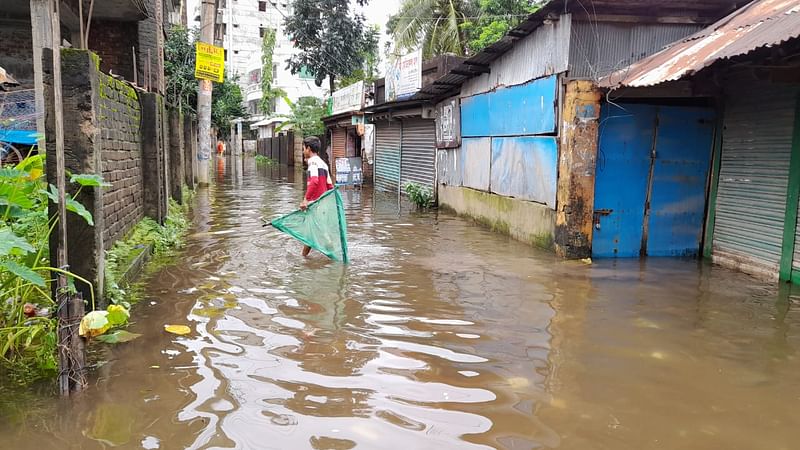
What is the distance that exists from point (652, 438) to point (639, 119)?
20.1 ft

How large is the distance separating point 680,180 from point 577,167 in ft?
5.58

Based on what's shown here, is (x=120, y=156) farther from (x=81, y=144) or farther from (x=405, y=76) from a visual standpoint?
(x=405, y=76)

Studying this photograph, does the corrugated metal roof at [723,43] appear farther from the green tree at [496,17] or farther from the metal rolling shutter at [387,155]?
the green tree at [496,17]

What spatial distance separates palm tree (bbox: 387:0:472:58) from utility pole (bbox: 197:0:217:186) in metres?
8.62

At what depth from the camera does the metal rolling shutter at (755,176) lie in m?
7.18

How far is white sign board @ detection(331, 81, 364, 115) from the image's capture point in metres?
24.4

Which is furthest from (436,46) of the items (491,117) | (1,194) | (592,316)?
(1,194)

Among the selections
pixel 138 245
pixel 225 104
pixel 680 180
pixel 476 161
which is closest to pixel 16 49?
pixel 138 245

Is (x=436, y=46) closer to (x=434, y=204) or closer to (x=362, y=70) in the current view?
(x=362, y=70)

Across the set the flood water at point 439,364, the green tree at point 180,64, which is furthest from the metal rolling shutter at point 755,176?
the green tree at point 180,64

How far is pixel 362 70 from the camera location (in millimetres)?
31969

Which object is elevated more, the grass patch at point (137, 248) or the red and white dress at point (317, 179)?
the red and white dress at point (317, 179)

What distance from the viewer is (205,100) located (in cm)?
1842

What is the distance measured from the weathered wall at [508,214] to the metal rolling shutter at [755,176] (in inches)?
91.4
